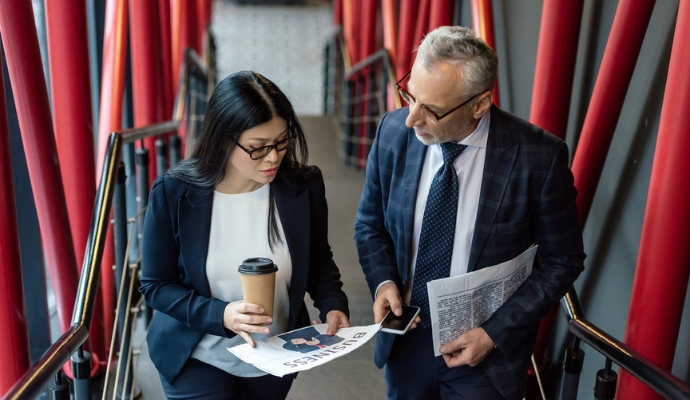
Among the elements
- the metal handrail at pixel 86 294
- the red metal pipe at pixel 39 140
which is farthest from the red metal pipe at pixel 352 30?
the red metal pipe at pixel 39 140

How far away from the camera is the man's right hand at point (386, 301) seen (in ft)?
6.37

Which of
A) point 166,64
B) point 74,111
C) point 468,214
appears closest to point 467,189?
point 468,214

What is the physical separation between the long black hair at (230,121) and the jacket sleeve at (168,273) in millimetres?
72

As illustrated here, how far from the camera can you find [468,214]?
196 centimetres

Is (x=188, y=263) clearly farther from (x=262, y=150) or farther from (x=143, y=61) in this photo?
(x=143, y=61)

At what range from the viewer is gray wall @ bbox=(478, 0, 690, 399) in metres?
2.49

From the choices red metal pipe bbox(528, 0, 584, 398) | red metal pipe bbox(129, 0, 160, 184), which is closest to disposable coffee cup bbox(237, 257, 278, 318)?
red metal pipe bbox(528, 0, 584, 398)

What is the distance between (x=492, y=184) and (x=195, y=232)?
31.3 inches

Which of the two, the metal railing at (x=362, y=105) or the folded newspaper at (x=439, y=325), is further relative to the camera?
the metal railing at (x=362, y=105)

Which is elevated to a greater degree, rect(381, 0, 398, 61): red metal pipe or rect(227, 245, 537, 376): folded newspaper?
rect(381, 0, 398, 61): red metal pipe

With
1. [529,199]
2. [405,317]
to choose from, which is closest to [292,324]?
[405,317]

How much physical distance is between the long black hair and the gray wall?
4.48 ft

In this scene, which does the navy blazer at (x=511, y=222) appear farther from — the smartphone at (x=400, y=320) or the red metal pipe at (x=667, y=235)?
the red metal pipe at (x=667, y=235)

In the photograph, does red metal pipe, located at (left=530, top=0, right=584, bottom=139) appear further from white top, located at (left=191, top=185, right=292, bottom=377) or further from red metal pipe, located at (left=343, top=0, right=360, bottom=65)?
red metal pipe, located at (left=343, top=0, right=360, bottom=65)
